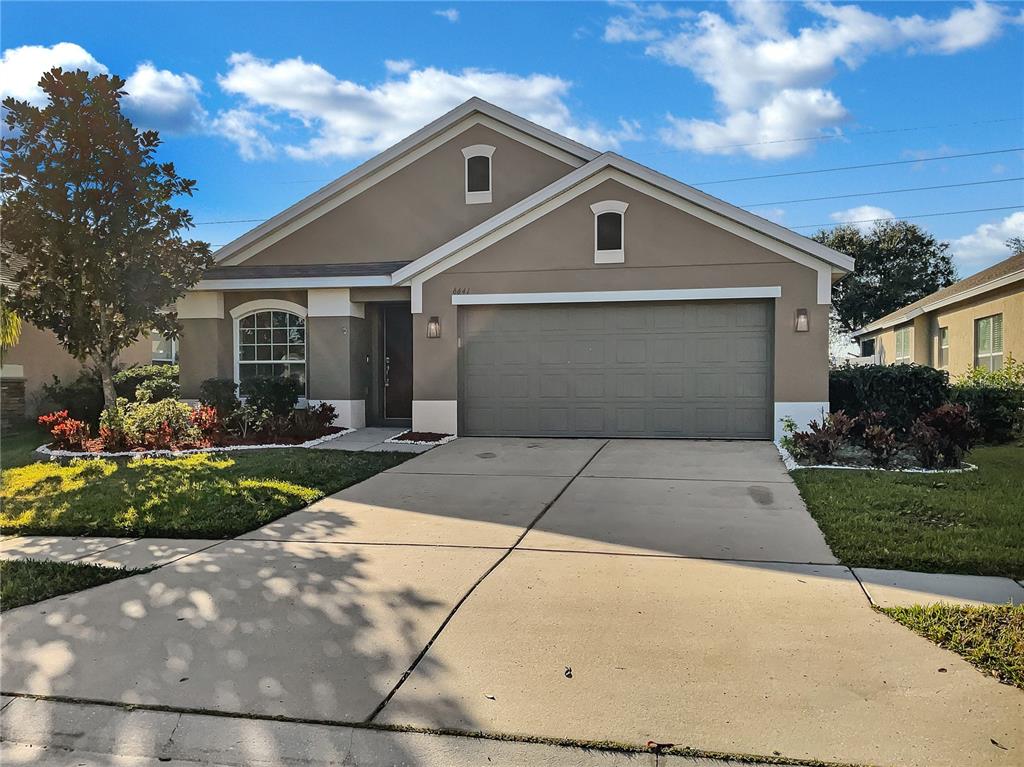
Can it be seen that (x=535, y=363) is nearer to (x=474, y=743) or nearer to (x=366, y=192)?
(x=366, y=192)

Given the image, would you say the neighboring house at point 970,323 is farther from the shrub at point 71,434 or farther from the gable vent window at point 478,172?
the shrub at point 71,434

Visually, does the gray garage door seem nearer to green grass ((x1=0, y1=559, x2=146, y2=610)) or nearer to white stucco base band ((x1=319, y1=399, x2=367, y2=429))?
white stucco base band ((x1=319, y1=399, x2=367, y2=429))

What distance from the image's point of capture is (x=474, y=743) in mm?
3109

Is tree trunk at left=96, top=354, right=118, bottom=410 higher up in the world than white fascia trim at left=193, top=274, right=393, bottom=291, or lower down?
lower down

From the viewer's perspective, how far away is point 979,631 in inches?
158

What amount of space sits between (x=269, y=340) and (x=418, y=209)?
410 centimetres

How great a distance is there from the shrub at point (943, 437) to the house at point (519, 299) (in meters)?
2.08

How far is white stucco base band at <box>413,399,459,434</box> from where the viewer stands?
13086 millimetres

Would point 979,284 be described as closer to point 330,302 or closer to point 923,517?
point 923,517

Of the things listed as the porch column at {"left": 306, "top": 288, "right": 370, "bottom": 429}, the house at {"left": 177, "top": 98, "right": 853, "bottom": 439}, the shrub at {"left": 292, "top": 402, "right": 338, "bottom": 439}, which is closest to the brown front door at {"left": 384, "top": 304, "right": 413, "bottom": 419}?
Result: the house at {"left": 177, "top": 98, "right": 853, "bottom": 439}

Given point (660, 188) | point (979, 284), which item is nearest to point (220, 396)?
point (660, 188)

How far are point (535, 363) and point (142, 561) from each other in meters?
8.15

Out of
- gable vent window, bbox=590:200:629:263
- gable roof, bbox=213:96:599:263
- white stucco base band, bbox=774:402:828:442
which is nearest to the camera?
white stucco base band, bbox=774:402:828:442

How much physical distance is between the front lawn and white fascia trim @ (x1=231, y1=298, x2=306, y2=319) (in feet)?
32.1
